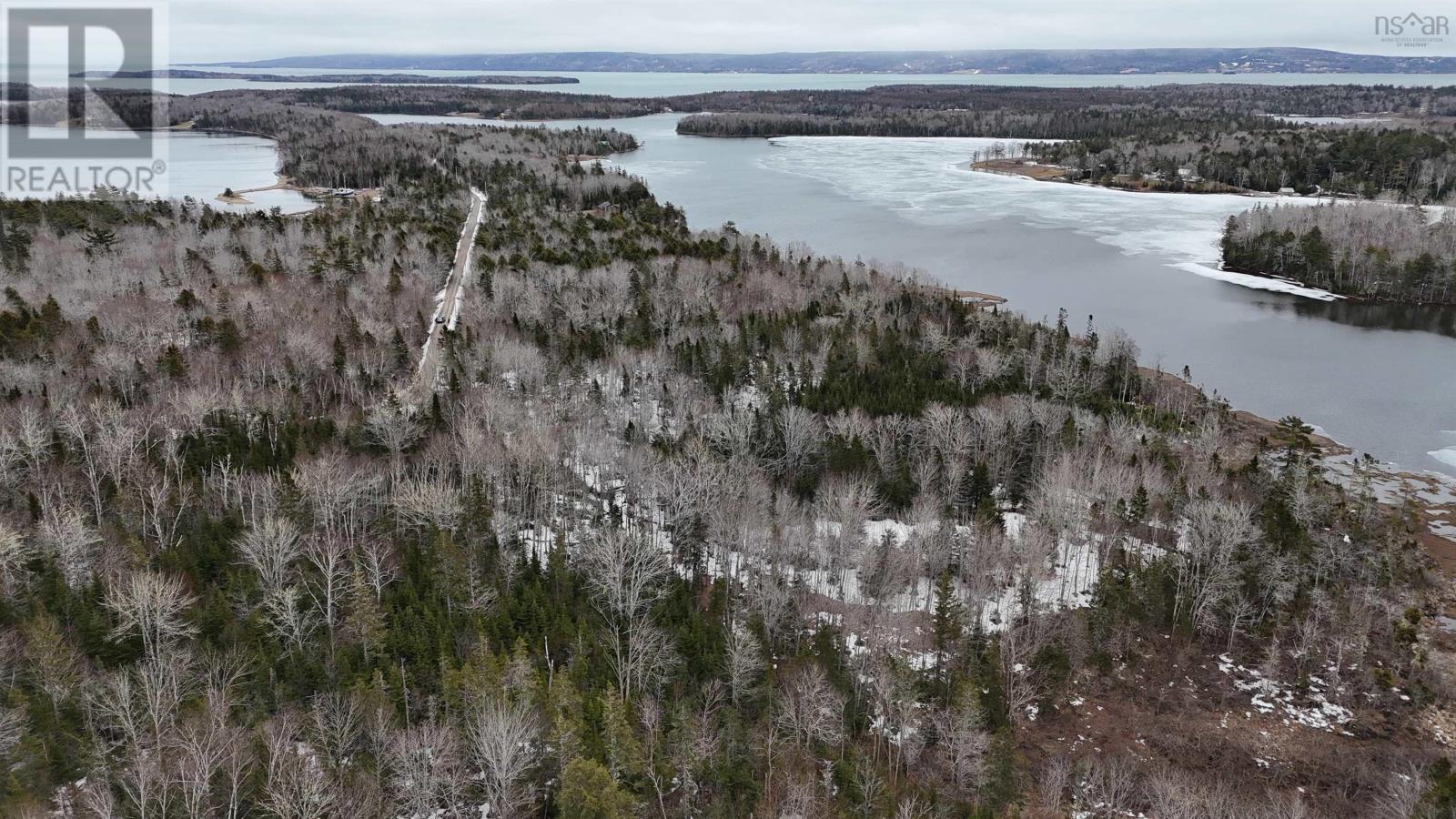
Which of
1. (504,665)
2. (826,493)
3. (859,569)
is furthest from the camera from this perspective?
(826,493)

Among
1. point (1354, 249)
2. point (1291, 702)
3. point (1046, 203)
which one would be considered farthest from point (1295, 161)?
point (1291, 702)

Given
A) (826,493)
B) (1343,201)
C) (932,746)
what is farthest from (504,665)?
(1343,201)

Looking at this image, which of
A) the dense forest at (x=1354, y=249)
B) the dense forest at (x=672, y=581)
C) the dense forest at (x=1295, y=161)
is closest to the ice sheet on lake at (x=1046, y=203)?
the dense forest at (x=1354, y=249)

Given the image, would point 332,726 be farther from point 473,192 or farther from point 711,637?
point 473,192

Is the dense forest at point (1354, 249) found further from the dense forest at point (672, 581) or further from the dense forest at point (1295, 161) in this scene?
the dense forest at point (672, 581)

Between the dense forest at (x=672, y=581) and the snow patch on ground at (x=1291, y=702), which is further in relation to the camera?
the snow patch on ground at (x=1291, y=702)

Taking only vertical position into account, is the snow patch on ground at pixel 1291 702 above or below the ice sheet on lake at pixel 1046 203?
below

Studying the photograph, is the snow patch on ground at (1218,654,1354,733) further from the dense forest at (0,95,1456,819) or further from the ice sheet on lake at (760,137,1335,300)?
the ice sheet on lake at (760,137,1335,300)

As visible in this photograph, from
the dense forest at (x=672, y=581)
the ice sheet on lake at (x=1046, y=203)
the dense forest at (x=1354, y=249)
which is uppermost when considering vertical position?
the ice sheet on lake at (x=1046, y=203)
